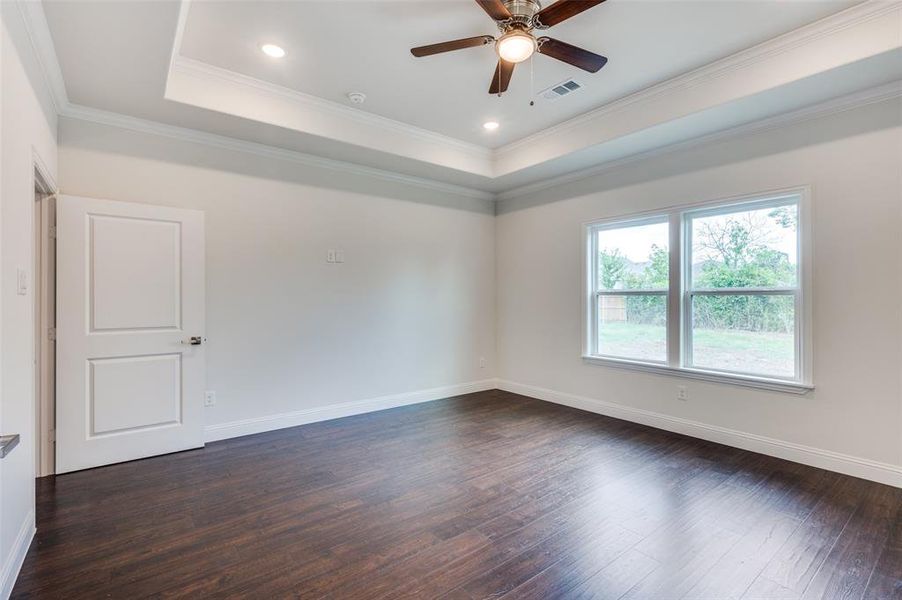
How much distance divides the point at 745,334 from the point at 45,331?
5.48m

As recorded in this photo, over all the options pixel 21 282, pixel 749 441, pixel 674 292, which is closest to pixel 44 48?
pixel 21 282

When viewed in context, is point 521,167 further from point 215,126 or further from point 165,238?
point 165,238

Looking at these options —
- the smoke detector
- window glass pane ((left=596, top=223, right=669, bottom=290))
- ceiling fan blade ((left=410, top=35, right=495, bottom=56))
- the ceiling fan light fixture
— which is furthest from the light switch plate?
window glass pane ((left=596, top=223, right=669, bottom=290))

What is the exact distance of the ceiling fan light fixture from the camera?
7.70 feet

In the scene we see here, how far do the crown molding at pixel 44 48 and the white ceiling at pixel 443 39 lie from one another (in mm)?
722

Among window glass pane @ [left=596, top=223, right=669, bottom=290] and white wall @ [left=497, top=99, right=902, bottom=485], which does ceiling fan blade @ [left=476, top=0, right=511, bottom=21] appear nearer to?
white wall @ [left=497, top=99, right=902, bottom=485]

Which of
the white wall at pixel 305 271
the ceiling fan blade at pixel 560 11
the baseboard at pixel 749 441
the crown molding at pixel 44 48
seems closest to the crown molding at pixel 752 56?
the ceiling fan blade at pixel 560 11

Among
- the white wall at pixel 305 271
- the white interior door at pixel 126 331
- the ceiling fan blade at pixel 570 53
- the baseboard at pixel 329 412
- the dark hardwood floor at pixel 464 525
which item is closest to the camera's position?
the dark hardwood floor at pixel 464 525

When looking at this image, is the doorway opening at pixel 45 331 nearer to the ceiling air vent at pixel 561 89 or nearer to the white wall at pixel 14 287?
the white wall at pixel 14 287

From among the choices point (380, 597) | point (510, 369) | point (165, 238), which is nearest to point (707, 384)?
point (510, 369)

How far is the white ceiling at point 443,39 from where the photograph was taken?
8.50 feet

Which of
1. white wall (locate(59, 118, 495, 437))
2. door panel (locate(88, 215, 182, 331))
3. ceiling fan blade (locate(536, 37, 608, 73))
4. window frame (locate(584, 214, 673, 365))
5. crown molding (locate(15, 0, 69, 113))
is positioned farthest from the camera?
window frame (locate(584, 214, 673, 365))

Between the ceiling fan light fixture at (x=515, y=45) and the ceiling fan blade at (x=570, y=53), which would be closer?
the ceiling fan light fixture at (x=515, y=45)

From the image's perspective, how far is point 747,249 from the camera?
3654 millimetres
